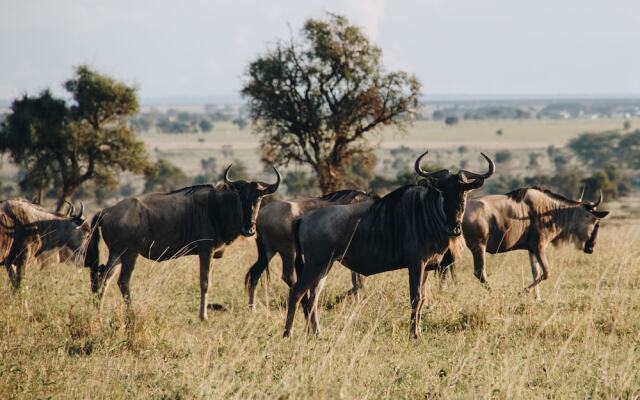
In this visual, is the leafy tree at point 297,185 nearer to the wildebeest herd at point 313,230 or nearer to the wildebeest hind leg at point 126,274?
the wildebeest herd at point 313,230

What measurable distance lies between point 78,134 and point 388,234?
20477 mm

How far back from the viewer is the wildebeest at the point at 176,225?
9.84m

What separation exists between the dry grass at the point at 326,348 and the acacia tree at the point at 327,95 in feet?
48.7

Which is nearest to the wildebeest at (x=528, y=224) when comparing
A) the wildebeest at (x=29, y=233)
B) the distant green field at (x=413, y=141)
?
the wildebeest at (x=29, y=233)

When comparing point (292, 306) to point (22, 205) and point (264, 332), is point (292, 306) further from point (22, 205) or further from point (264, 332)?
point (22, 205)

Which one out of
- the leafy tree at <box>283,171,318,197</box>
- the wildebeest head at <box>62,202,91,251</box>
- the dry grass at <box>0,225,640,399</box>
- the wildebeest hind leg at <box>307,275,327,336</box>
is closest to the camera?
the dry grass at <box>0,225,640,399</box>

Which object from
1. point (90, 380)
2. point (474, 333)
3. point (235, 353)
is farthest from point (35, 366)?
point (474, 333)

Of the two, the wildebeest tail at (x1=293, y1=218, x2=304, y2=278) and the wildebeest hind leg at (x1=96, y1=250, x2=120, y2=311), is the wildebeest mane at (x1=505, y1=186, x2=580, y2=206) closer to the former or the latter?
the wildebeest tail at (x1=293, y1=218, x2=304, y2=278)

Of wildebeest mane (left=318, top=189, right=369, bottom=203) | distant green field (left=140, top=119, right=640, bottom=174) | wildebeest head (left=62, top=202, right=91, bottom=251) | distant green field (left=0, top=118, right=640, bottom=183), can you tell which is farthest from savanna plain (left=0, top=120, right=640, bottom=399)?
distant green field (left=140, top=119, right=640, bottom=174)

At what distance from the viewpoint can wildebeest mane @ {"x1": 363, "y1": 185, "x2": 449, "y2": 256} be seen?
8422mm

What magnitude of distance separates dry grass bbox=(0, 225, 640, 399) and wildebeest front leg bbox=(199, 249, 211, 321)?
213 millimetres

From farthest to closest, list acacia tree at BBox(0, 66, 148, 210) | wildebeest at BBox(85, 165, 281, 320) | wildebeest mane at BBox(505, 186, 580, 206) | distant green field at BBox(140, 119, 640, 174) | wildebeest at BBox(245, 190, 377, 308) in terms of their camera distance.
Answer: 1. distant green field at BBox(140, 119, 640, 174)
2. acacia tree at BBox(0, 66, 148, 210)
3. wildebeest mane at BBox(505, 186, 580, 206)
4. wildebeest at BBox(245, 190, 377, 308)
5. wildebeest at BBox(85, 165, 281, 320)

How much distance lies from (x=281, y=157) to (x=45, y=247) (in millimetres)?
14562

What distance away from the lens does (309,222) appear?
8352mm
